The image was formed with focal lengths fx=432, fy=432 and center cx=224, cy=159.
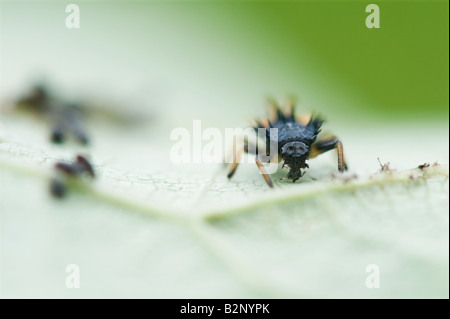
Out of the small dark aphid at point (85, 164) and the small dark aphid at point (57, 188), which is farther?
the small dark aphid at point (85, 164)

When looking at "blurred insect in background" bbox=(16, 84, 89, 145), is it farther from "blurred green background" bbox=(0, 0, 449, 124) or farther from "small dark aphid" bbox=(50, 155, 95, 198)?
"small dark aphid" bbox=(50, 155, 95, 198)

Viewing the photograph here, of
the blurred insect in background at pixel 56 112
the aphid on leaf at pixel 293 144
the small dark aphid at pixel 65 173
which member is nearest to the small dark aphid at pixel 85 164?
the small dark aphid at pixel 65 173

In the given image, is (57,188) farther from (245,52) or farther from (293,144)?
(245,52)

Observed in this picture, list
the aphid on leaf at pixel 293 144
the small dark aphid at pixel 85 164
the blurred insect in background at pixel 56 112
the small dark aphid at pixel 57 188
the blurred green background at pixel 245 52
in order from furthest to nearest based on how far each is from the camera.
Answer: the blurred green background at pixel 245 52
the blurred insect in background at pixel 56 112
the aphid on leaf at pixel 293 144
the small dark aphid at pixel 85 164
the small dark aphid at pixel 57 188

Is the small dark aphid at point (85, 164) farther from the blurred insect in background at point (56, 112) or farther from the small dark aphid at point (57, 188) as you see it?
the blurred insect in background at point (56, 112)
